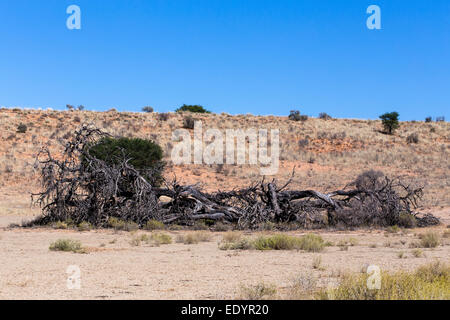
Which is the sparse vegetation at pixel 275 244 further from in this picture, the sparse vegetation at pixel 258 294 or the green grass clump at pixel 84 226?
the green grass clump at pixel 84 226

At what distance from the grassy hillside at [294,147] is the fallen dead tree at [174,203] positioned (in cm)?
863

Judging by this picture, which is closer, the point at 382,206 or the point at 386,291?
the point at 386,291

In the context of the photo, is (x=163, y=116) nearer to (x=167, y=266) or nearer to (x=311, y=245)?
(x=311, y=245)

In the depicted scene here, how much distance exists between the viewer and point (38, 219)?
19.5 m

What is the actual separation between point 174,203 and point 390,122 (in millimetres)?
38972

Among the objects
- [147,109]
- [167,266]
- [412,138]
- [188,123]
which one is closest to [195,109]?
[147,109]

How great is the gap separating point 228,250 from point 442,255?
5.11 meters

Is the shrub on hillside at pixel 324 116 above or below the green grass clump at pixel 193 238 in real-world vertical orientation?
above

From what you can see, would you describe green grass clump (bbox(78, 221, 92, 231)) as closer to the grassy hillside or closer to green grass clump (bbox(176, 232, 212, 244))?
green grass clump (bbox(176, 232, 212, 244))

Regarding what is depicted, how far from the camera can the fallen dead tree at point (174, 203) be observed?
18.3m

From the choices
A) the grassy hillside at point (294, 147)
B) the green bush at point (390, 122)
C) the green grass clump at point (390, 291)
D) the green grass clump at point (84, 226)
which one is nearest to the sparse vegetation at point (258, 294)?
the green grass clump at point (390, 291)

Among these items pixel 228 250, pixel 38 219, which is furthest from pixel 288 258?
pixel 38 219

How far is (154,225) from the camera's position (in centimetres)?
1800
